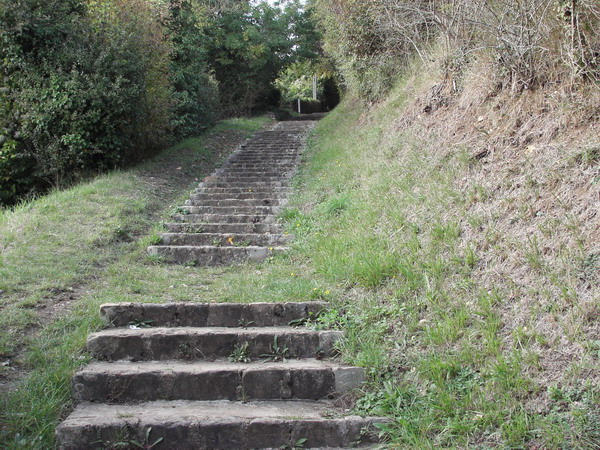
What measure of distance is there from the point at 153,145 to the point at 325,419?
1026 cm

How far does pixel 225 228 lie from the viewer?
25.4 ft

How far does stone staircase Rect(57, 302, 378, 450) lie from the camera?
10.8ft

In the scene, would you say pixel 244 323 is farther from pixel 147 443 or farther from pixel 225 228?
pixel 225 228

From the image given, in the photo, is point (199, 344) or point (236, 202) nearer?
point (199, 344)

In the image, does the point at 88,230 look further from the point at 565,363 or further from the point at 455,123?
the point at 565,363

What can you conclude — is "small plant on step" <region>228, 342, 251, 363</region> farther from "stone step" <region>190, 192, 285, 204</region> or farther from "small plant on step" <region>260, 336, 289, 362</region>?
"stone step" <region>190, 192, 285, 204</region>

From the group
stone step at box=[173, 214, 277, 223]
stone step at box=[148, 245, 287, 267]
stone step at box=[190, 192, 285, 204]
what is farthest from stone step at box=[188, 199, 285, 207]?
stone step at box=[148, 245, 287, 267]

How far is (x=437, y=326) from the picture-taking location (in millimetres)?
3756

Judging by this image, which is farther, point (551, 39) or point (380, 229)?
point (380, 229)

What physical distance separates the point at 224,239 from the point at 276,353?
10.9ft

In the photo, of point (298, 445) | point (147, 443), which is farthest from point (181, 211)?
point (298, 445)

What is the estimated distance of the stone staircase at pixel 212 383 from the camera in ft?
10.8

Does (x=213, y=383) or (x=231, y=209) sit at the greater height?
(x=231, y=209)

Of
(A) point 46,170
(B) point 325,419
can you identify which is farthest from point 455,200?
(A) point 46,170
